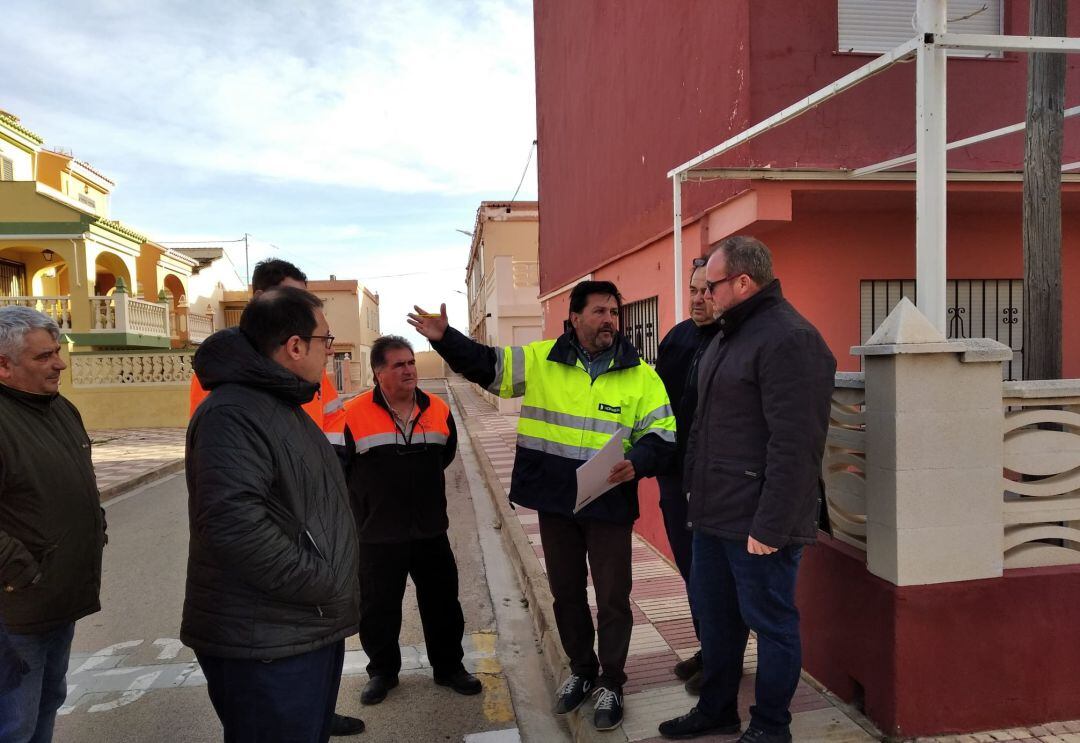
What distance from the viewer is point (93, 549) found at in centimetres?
254

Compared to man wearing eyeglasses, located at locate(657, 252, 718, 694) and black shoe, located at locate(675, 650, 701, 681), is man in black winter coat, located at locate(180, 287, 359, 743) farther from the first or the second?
black shoe, located at locate(675, 650, 701, 681)

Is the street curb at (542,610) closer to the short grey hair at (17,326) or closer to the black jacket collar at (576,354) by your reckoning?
the black jacket collar at (576,354)

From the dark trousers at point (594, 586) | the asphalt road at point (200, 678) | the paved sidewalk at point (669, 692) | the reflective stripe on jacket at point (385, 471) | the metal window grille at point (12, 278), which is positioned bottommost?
the asphalt road at point (200, 678)

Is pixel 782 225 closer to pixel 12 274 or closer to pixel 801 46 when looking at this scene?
pixel 801 46

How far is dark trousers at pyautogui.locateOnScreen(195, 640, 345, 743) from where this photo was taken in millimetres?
1955

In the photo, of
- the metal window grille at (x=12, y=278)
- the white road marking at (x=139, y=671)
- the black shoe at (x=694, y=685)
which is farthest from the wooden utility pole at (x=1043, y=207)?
the metal window grille at (x=12, y=278)

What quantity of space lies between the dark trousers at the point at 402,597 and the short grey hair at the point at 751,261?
7.00 feet

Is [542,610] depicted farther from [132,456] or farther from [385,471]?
[132,456]

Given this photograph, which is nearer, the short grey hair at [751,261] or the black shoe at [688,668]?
the short grey hair at [751,261]

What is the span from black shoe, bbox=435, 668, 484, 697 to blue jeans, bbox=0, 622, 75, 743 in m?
1.82

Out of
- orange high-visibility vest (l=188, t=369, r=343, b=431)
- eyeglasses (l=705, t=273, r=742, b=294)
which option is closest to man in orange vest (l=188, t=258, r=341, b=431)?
orange high-visibility vest (l=188, t=369, r=343, b=431)

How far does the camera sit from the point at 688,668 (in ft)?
11.1

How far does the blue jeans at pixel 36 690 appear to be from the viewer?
216cm

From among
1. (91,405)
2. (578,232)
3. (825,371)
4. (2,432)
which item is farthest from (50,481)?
(91,405)
